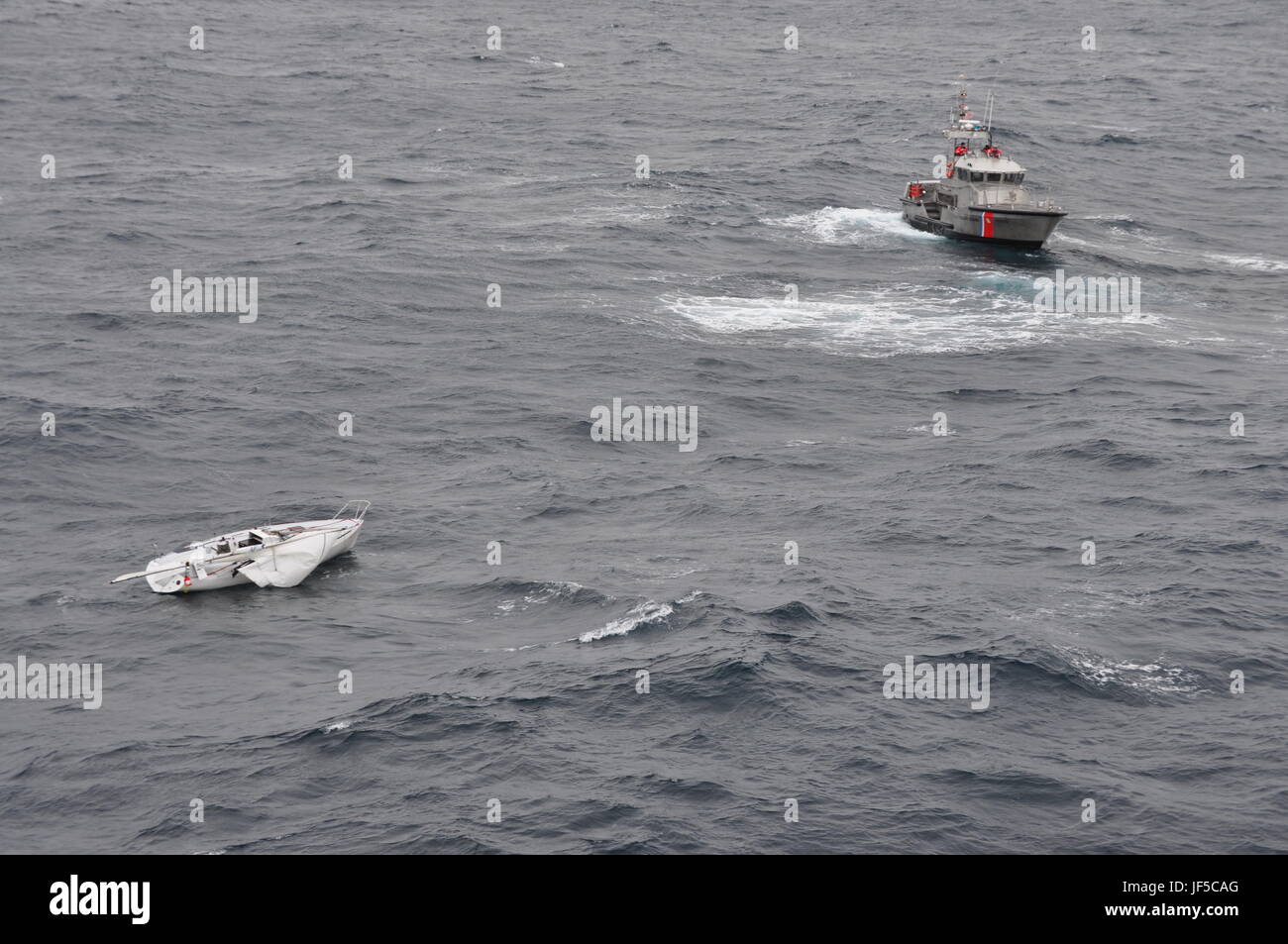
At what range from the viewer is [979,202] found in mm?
132250

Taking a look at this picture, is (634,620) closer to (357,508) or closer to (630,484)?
(630,484)

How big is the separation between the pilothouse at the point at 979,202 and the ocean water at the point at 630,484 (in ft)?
8.03

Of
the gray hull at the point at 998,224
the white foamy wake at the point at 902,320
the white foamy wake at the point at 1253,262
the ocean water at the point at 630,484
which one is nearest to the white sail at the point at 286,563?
the ocean water at the point at 630,484

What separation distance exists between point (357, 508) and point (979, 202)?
69798 millimetres

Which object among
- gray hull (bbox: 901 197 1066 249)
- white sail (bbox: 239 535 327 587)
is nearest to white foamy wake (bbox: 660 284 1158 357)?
gray hull (bbox: 901 197 1066 249)

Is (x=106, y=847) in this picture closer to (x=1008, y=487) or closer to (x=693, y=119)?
(x=1008, y=487)

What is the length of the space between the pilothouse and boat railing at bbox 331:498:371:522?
6610cm

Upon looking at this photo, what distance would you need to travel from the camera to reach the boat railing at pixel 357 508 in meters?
79.3

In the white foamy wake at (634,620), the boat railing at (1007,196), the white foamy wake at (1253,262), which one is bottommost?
the white foamy wake at (634,620)

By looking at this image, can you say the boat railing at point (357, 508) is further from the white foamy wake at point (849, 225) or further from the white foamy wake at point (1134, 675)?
the white foamy wake at point (849, 225)

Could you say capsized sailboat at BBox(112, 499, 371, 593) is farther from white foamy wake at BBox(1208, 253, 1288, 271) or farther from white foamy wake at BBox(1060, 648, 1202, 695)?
white foamy wake at BBox(1208, 253, 1288, 271)

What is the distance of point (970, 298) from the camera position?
119188 millimetres

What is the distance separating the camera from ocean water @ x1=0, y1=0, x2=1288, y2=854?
192ft
